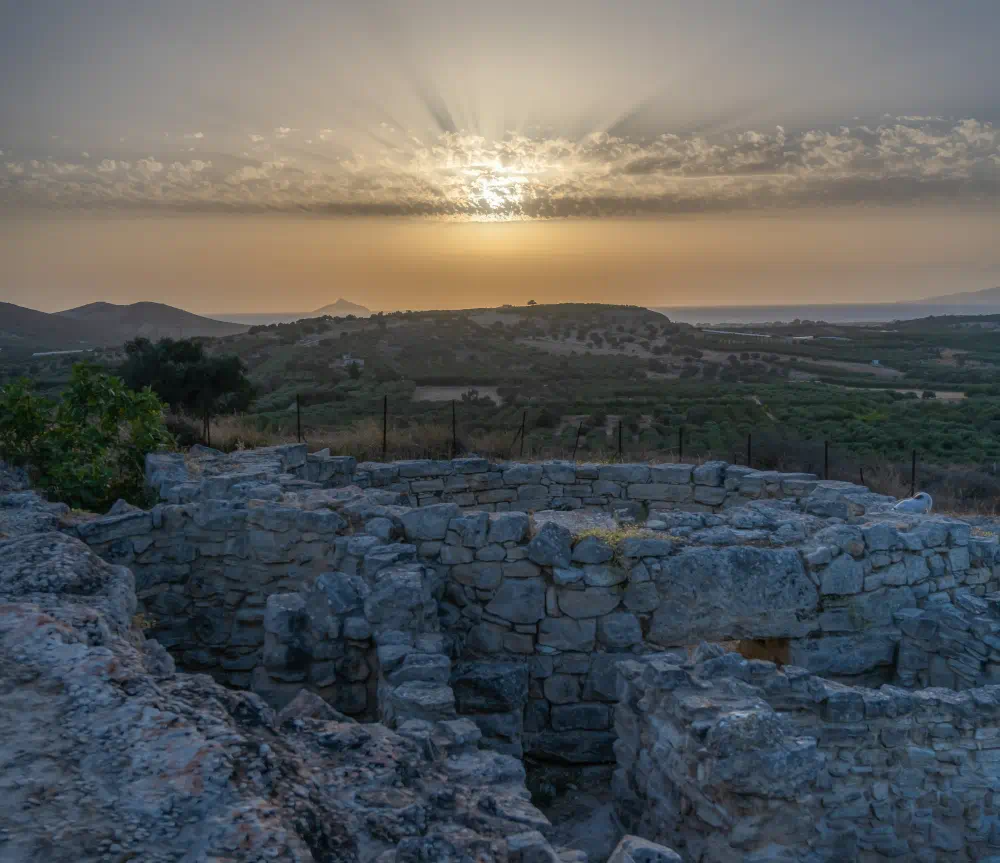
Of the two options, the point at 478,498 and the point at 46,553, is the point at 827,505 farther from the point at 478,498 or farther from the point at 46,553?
the point at 46,553

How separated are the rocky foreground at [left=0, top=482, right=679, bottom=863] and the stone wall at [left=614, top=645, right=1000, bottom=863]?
51.3 inches

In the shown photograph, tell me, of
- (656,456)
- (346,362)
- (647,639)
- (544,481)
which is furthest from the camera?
(346,362)

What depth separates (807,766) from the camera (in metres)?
4.96

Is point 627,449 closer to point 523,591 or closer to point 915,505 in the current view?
point 915,505

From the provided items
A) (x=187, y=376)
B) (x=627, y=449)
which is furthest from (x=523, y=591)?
(x=187, y=376)

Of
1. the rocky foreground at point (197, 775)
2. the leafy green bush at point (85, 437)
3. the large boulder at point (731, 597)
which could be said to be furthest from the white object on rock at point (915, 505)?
the leafy green bush at point (85, 437)

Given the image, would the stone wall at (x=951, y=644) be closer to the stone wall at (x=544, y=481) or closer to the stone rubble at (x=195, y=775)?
the stone wall at (x=544, y=481)

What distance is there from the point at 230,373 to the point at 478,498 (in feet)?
45.6

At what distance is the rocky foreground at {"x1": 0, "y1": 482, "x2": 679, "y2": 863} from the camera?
2.86m

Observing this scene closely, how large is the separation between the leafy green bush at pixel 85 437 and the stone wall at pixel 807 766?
779 centimetres

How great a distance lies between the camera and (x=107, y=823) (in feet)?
9.38

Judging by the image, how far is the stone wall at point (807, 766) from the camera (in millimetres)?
4980

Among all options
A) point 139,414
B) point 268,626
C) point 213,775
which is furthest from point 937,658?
point 139,414

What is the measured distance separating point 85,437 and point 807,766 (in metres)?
9.90
